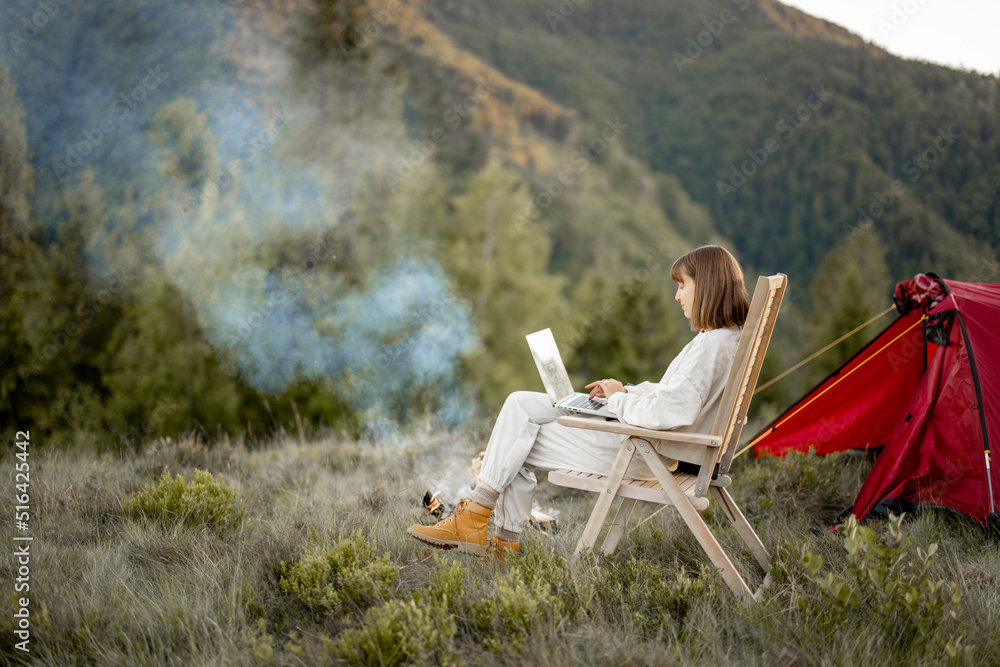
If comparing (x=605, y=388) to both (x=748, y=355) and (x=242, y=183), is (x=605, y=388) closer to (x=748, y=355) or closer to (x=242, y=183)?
(x=748, y=355)

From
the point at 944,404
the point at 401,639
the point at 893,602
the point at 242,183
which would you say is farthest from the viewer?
the point at 242,183

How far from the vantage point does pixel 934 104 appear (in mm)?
24062

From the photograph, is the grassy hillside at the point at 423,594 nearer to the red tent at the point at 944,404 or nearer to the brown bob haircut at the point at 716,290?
the red tent at the point at 944,404

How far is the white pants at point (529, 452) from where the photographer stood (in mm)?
2506

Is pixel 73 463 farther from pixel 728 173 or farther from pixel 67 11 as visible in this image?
pixel 728 173

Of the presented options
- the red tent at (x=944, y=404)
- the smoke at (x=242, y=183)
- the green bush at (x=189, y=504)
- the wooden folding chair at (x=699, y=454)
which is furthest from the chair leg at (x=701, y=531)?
the smoke at (x=242, y=183)

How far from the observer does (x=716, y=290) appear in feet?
7.91

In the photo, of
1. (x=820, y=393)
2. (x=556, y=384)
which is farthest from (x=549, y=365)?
(x=820, y=393)

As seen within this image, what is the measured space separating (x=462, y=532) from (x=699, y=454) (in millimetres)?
972

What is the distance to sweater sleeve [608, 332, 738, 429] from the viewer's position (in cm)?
223

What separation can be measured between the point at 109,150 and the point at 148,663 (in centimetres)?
1750

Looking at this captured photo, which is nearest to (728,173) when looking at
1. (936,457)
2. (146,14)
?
(146,14)

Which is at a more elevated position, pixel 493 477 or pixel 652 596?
pixel 493 477

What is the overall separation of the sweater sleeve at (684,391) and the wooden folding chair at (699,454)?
5 centimetres
